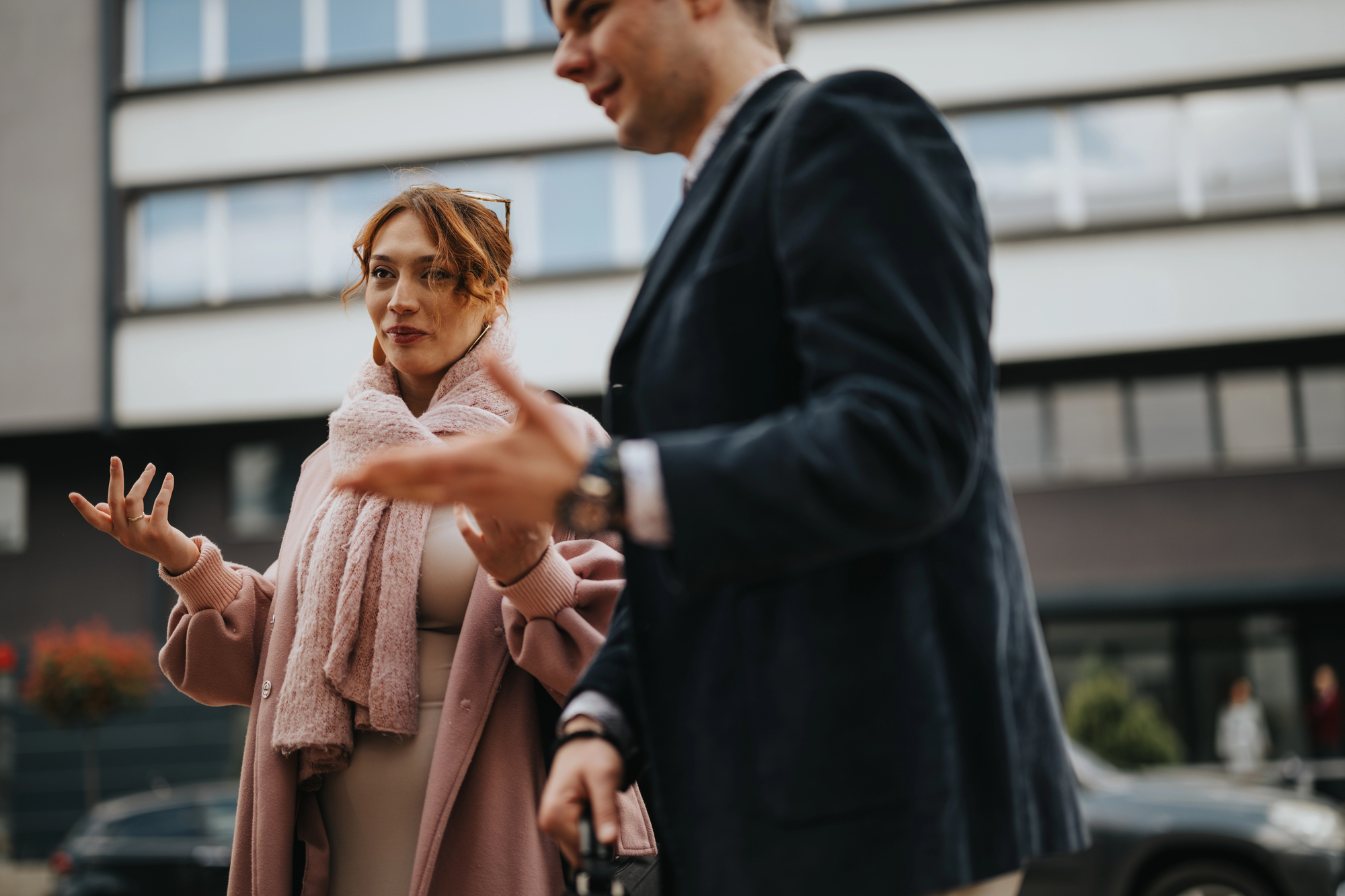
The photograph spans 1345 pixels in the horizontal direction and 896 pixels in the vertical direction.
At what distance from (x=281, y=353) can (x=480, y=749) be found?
16154 mm

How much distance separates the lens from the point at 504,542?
203 cm

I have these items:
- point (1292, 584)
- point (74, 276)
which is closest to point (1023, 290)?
point (1292, 584)

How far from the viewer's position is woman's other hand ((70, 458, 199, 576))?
91.9 inches

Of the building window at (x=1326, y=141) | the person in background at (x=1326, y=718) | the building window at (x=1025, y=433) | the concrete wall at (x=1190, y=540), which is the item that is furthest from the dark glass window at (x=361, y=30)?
the person in background at (x=1326, y=718)

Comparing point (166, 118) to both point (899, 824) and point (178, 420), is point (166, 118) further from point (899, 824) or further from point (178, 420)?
point (899, 824)

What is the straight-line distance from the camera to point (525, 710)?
2314mm

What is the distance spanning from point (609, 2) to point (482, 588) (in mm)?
1236

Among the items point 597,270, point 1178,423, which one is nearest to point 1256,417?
point 1178,423

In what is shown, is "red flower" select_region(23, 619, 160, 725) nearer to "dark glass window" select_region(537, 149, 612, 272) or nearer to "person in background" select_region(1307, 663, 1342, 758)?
"dark glass window" select_region(537, 149, 612, 272)

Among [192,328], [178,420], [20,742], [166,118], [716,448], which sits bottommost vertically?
[20,742]

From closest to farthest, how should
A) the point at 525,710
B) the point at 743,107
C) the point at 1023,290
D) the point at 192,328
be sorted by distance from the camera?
the point at 743,107 < the point at 525,710 < the point at 1023,290 < the point at 192,328

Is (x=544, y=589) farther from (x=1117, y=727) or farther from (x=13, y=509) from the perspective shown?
(x=13, y=509)

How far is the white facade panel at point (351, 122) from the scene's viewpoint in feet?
57.2

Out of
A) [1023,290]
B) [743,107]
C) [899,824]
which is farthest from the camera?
[1023,290]
